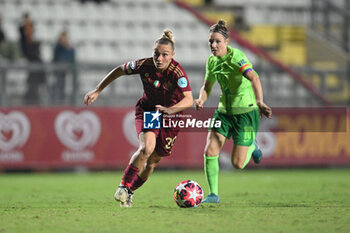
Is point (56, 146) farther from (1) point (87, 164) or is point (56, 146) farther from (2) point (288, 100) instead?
(2) point (288, 100)

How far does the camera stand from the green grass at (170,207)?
5.82 metres

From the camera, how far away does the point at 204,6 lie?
19.5 m

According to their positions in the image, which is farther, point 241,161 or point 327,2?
point 327,2

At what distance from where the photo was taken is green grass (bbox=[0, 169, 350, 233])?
5.82m

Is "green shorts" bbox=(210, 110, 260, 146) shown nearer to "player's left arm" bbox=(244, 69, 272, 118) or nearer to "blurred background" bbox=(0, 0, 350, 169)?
"player's left arm" bbox=(244, 69, 272, 118)

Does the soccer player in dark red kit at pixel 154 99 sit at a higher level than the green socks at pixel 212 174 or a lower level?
higher

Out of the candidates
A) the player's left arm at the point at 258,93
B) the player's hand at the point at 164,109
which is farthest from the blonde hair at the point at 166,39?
the player's left arm at the point at 258,93

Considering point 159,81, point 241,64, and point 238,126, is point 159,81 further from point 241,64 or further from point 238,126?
point 238,126

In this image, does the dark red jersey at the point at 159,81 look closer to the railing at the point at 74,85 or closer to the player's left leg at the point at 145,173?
the player's left leg at the point at 145,173

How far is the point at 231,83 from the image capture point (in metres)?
8.11

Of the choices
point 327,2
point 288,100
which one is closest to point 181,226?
point 288,100

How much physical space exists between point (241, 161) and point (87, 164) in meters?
6.38

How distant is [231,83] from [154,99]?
1.16 meters

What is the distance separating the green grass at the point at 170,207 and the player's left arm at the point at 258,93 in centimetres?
108
